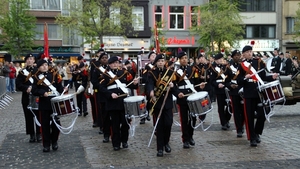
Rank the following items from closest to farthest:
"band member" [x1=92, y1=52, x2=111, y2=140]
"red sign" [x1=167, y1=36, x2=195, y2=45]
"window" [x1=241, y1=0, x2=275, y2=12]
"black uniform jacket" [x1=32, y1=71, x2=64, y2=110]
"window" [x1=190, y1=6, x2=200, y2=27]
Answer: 1. "black uniform jacket" [x1=32, y1=71, x2=64, y2=110]
2. "band member" [x1=92, y1=52, x2=111, y2=140]
3. "window" [x1=190, y1=6, x2=200, y2=27]
4. "red sign" [x1=167, y1=36, x2=195, y2=45]
5. "window" [x1=241, y1=0, x2=275, y2=12]

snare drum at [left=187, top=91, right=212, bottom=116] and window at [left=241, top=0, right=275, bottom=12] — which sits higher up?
window at [left=241, top=0, right=275, bottom=12]

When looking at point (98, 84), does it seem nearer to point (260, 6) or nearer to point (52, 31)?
point (52, 31)

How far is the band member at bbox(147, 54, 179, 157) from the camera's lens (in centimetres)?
969

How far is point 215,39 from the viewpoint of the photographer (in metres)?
41.8

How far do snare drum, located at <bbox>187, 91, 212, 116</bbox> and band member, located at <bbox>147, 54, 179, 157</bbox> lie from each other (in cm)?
42

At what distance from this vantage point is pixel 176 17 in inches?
1919

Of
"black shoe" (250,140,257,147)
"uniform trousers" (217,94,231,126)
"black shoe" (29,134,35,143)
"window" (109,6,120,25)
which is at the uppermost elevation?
"window" (109,6,120,25)

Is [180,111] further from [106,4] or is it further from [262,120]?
[106,4]

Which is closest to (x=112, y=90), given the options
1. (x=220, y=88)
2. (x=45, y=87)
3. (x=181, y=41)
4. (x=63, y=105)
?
(x=63, y=105)

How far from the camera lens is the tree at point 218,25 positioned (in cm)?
4088

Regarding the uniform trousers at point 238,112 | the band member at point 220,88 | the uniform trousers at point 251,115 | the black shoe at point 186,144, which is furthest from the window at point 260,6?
the black shoe at point 186,144

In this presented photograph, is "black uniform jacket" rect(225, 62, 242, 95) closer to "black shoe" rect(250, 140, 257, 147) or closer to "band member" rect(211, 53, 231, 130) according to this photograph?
"band member" rect(211, 53, 231, 130)

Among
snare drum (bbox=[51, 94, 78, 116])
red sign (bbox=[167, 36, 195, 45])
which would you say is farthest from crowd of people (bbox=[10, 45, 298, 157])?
red sign (bbox=[167, 36, 195, 45])

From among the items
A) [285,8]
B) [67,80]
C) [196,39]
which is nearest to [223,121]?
[67,80]
